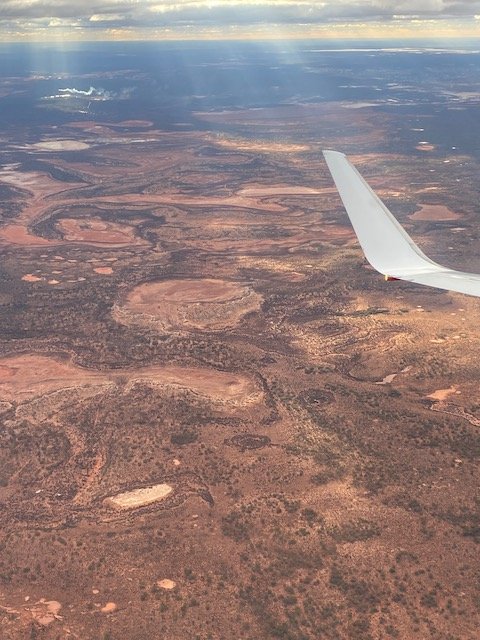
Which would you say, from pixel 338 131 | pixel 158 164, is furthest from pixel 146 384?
pixel 338 131

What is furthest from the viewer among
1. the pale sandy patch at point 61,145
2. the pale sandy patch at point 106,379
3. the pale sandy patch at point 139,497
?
the pale sandy patch at point 61,145

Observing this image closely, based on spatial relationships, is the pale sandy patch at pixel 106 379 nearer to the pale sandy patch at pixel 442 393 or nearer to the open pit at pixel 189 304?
the open pit at pixel 189 304

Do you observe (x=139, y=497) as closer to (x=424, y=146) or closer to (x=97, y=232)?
(x=97, y=232)

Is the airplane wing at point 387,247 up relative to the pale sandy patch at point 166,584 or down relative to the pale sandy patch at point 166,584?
up

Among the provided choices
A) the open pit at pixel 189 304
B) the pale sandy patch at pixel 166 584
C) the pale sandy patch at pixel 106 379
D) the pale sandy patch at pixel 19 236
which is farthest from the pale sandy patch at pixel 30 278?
the pale sandy patch at pixel 166 584

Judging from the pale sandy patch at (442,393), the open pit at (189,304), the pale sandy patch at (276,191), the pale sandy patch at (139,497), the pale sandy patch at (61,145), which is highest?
A: the pale sandy patch at (61,145)

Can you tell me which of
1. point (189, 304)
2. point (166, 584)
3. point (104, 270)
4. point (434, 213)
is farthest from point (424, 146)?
point (166, 584)
